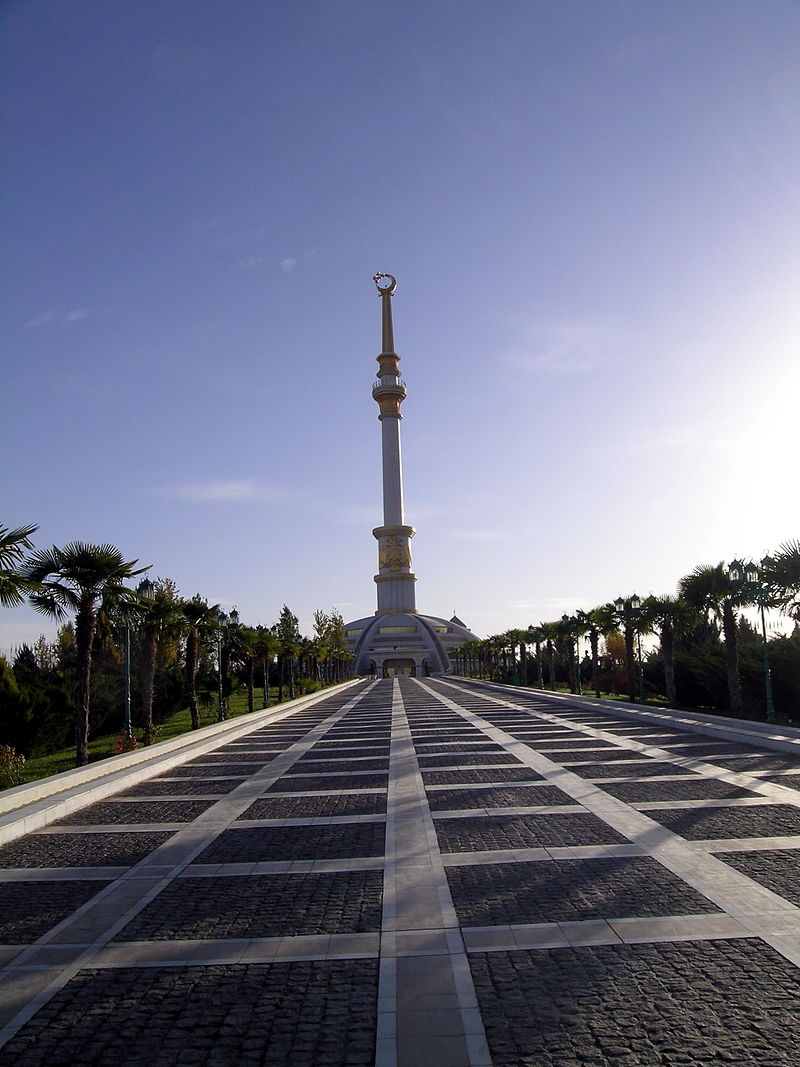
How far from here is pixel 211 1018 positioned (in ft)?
15.5

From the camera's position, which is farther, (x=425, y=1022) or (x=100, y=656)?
(x=100, y=656)

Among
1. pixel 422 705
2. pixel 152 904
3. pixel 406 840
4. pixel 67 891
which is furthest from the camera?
pixel 422 705

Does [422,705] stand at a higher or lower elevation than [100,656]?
lower

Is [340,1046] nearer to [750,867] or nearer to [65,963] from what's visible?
[65,963]

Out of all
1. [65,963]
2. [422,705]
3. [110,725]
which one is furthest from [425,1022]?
[110,725]

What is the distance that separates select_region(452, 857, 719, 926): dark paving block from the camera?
6238 mm

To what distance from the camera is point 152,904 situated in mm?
6840

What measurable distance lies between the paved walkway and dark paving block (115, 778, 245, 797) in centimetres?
30

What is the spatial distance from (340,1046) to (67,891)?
3.96 meters

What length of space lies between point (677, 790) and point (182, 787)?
24.6 ft

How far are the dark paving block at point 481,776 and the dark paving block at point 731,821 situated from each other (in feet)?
9.99

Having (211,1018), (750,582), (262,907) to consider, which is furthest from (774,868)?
(750,582)

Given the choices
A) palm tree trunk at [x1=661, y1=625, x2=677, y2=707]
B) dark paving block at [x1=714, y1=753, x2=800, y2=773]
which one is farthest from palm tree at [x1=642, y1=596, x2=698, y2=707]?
dark paving block at [x1=714, y1=753, x2=800, y2=773]

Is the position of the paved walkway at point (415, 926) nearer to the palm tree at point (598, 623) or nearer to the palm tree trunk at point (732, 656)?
the palm tree trunk at point (732, 656)
